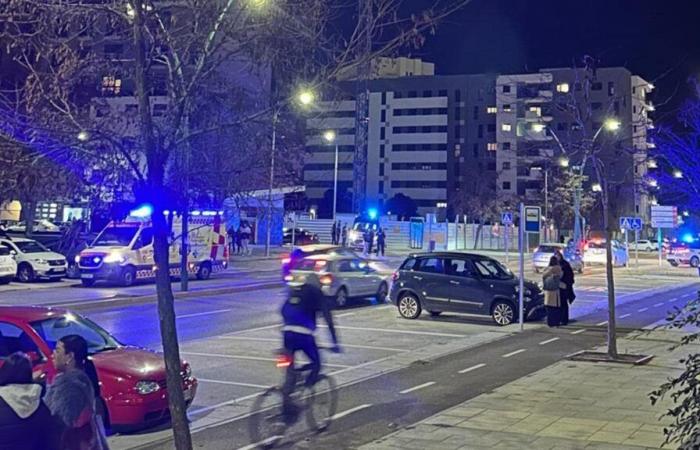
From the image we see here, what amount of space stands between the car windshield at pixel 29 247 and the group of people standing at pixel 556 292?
21.2m

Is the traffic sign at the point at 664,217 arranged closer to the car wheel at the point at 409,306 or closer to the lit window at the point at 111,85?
the car wheel at the point at 409,306

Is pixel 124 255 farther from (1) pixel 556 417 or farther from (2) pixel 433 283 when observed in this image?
(1) pixel 556 417

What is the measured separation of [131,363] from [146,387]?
483mm

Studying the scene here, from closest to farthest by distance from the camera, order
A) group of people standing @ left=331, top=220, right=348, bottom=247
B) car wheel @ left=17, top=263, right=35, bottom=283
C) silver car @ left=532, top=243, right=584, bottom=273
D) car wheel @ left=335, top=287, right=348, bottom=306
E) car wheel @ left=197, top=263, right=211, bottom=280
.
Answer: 1. car wheel @ left=335, top=287, right=348, bottom=306
2. car wheel @ left=17, top=263, right=35, bottom=283
3. car wheel @ left=197, top=263, right=211, bottom=280
4. silver car @ left=532, top=243, right=584, bottom=273
5. group of people standing @ left=331, top=220, right=348, bottom=247

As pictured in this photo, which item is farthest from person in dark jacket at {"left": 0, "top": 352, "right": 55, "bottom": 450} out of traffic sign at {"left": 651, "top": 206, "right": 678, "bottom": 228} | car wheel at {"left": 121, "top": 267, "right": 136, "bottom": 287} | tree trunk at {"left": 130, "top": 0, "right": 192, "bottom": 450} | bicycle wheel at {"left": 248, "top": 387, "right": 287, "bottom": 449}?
traffic sign at {"left": 651, "top": 206, "right": 678, "bottom": 228}

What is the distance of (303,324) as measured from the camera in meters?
A: 8.69

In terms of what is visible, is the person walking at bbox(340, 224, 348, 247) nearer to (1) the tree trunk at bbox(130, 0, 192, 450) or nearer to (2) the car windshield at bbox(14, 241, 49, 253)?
(2) the car windshield at bbox(14, 241, 49, 253)

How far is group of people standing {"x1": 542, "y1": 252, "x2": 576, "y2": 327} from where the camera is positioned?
17.7m

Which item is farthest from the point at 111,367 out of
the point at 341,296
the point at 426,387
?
the point at 341,296

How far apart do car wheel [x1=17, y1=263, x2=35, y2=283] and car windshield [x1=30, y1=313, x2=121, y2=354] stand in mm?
21473

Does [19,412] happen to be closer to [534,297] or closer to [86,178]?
[86,178]

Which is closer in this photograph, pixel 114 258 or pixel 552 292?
pixel 552 292

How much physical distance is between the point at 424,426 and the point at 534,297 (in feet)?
37.0

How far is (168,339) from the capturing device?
14.8 feet
